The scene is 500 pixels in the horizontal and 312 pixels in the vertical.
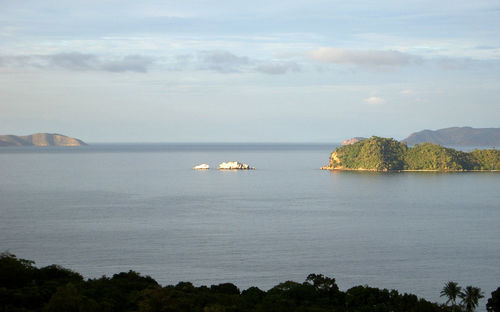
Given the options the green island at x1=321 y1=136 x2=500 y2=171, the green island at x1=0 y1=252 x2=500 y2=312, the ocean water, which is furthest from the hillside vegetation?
the green island at x1=321 y1=136 x2=500 y2=171

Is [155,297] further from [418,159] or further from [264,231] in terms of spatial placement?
[418,159]

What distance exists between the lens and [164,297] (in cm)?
Answer: 3459

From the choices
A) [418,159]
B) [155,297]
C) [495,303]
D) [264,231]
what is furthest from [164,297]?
[418,159]

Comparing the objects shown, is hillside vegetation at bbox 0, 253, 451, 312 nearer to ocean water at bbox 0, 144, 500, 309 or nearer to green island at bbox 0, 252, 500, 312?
green island at bbox 0, 252, 500, 312

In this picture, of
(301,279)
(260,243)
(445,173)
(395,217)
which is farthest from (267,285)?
(445,173)

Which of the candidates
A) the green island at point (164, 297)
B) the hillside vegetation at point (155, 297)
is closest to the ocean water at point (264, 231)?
the green island at point (164, 297)

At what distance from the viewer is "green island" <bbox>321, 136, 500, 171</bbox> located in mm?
190500

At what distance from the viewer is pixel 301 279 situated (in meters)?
56.6

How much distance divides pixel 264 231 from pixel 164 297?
4557 centimetres

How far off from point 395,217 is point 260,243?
2995 centimetres

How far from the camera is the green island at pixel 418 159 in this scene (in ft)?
625

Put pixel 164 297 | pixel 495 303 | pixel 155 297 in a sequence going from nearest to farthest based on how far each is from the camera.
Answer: pixel 155 297 → pixel 164 297 → pixel 495 303

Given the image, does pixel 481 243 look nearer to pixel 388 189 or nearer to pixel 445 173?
pixel 388 189

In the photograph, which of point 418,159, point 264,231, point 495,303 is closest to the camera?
point 495,303
